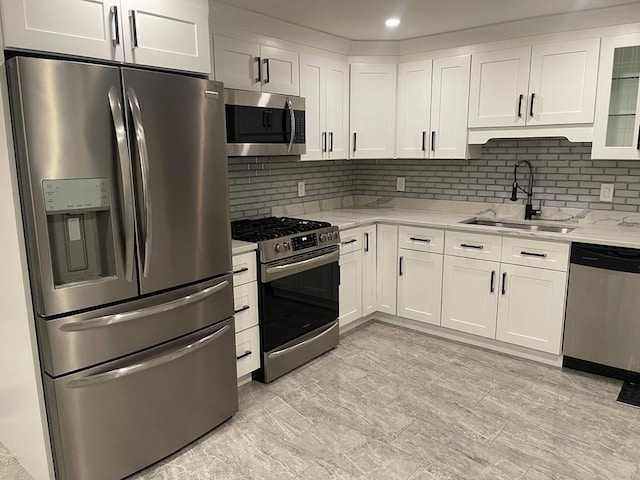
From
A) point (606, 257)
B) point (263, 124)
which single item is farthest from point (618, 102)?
point (263, 124)

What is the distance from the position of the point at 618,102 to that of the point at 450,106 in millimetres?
1119

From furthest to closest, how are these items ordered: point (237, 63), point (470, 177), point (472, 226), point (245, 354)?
point (470, 177)
point (472, 226)
point (237, 63)
point (245, 354)

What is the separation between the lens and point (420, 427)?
2494 millimetres

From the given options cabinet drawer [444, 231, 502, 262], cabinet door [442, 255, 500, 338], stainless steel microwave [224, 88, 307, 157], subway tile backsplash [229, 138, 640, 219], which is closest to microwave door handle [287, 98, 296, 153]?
stainless steel microwave [224, 88, 307, 157]

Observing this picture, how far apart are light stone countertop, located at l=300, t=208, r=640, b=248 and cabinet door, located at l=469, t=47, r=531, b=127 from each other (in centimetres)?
79

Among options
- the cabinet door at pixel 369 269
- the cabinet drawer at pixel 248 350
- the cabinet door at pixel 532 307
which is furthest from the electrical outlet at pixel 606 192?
the cabinet drawer at pixel 248 350

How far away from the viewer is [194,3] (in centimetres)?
216

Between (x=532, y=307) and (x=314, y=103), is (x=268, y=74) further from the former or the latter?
(x=532, y=307)

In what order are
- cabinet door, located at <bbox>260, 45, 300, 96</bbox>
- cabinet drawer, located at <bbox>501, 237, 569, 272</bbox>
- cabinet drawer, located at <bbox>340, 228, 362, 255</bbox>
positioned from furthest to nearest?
cabinet drawer, located at <bbox>340, 228, 362, 255</bbox> < cabinet door, located at <bbox>260, 45, 300, 96</bbox> < cabinet drawer, located at <bbox>501, 237, 569, 272</bbox>

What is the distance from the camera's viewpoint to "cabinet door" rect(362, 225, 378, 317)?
370cm

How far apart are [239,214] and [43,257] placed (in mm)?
1813

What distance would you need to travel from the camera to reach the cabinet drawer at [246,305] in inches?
106

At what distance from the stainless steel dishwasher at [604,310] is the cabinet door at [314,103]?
6.29 feet

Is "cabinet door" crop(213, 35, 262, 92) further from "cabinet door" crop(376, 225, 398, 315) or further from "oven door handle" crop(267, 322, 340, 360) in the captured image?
"oven door handle" crop(267, 322, 340, 360)
